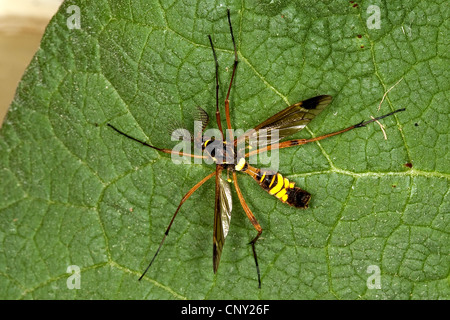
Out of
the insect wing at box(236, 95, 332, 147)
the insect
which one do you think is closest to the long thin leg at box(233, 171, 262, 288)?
Answer: the insect

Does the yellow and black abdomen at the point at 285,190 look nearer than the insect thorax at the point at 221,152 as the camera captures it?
Yes

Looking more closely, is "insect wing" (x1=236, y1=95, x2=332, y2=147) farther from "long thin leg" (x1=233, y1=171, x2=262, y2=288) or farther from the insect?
"long thin leg" (x1=233, y1=171, x2=262, y2=288)

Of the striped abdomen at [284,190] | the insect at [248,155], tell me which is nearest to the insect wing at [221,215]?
the insect at [248,155]

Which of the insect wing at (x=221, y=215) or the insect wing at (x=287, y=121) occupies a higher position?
the insect wing at (x=287, y=121)

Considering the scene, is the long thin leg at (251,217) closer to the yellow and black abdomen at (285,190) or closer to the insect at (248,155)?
the insect at (248,155)

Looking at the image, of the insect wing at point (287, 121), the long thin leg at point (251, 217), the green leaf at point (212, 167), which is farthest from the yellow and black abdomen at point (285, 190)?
the insect wing at point (287, 121)

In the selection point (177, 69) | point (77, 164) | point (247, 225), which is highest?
point (177, 69)
